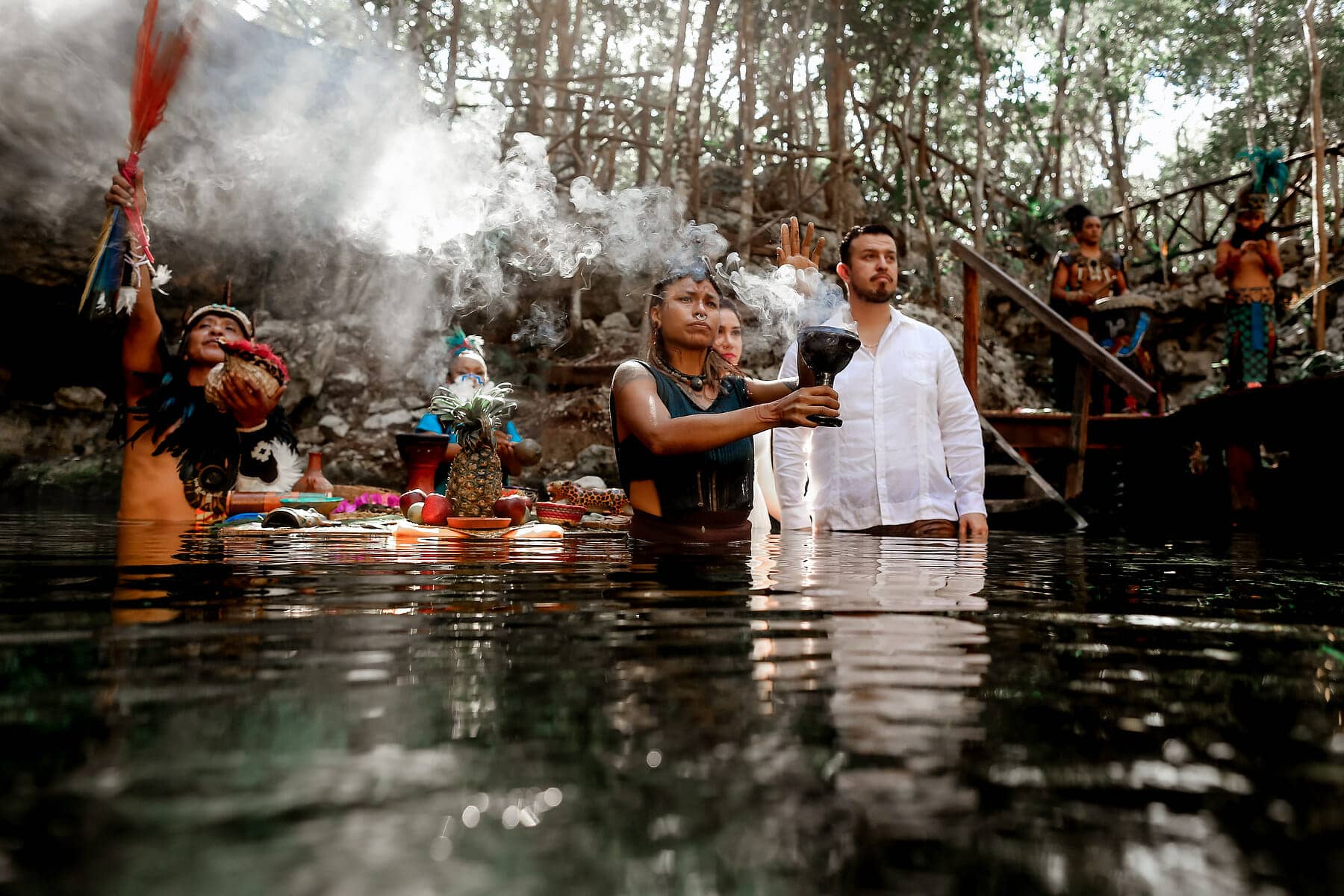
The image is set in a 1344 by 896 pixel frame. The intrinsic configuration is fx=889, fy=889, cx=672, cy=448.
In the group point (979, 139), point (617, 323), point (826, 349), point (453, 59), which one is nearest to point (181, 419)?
point (826, 349)

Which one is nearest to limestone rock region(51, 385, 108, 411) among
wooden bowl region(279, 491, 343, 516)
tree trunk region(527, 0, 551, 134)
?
tree trunk region(527, 0, 551, 134)

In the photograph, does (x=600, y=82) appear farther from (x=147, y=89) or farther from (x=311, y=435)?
(x=147, y=89)

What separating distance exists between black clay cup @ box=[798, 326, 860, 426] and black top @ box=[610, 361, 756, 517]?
1.48 feet

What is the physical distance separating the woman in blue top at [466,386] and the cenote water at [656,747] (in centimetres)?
513

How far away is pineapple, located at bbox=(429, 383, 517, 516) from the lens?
4.41 meters

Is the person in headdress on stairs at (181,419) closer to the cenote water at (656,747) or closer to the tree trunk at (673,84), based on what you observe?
the cenote water at (656,747)

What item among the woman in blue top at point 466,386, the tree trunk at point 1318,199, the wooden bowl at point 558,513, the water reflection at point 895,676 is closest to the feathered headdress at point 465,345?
the woman in blue top at point 466,386

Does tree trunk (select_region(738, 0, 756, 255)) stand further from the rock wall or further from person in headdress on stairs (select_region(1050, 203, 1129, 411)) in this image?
person in headdress on stairs (select_region(1050, 203, 1129, 411))

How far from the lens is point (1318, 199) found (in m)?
11.0

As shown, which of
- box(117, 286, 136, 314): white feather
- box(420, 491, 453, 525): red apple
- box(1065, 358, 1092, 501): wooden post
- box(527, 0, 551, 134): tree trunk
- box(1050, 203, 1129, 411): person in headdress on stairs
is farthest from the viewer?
box(527, 0, 551, 134): tree trunk

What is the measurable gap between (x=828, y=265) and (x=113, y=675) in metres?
16.3

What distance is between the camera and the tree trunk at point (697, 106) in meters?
11.7

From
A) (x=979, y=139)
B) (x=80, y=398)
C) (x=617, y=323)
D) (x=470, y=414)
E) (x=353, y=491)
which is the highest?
(x=979, y=139)

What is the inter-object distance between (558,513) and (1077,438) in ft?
15.6
